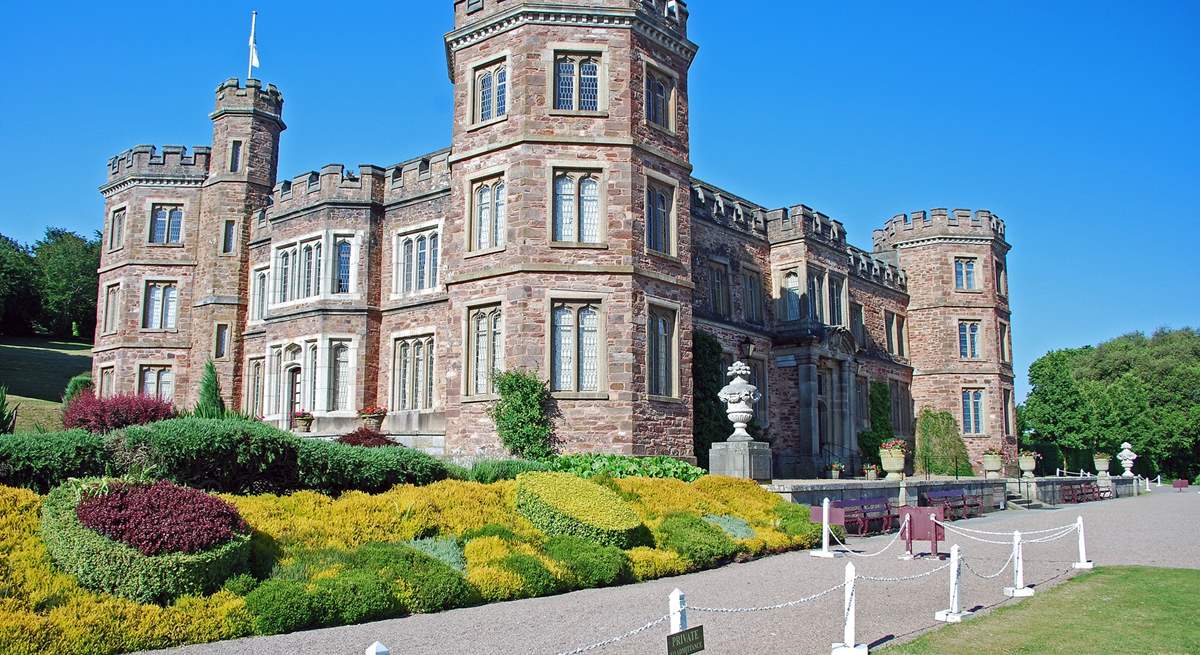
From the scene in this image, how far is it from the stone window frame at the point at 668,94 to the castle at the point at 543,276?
8cm

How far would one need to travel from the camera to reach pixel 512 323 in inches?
810

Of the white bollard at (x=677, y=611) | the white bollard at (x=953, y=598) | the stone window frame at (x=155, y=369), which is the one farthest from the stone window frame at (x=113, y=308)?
the white bollard at (x=677, y=611)

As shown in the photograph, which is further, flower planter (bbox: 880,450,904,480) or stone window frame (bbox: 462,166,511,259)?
flower planter (bbox: 880,450,904,480)

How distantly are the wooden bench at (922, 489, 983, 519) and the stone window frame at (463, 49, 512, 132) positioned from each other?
13.7 m

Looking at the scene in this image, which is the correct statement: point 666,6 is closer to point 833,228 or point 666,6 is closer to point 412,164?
point 412,164

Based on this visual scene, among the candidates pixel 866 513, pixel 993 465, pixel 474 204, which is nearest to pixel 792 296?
pixel 993 465

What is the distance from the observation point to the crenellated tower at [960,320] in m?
40.7

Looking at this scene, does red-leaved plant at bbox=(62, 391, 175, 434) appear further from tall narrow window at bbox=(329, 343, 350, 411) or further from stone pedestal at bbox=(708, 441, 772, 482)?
stone pedestal at bbox=(708, 441, 772, 482)

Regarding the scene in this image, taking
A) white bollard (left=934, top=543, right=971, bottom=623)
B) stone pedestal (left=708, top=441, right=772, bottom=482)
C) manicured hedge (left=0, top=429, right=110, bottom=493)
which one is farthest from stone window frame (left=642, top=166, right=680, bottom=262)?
manicured hedge (left=0, top=429, right=110, bottom=493)

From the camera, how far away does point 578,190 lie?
836 inches

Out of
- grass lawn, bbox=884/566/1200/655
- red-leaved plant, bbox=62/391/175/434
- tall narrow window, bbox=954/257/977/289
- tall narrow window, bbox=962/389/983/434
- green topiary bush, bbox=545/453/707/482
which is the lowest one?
grass lawn, bbox=884/566/1200/655

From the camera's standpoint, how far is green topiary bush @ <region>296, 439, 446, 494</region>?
13414mm

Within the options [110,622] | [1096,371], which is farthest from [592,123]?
[1096,371]

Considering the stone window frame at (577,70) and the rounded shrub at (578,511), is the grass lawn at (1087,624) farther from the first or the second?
the stone window frame at (577,70)
